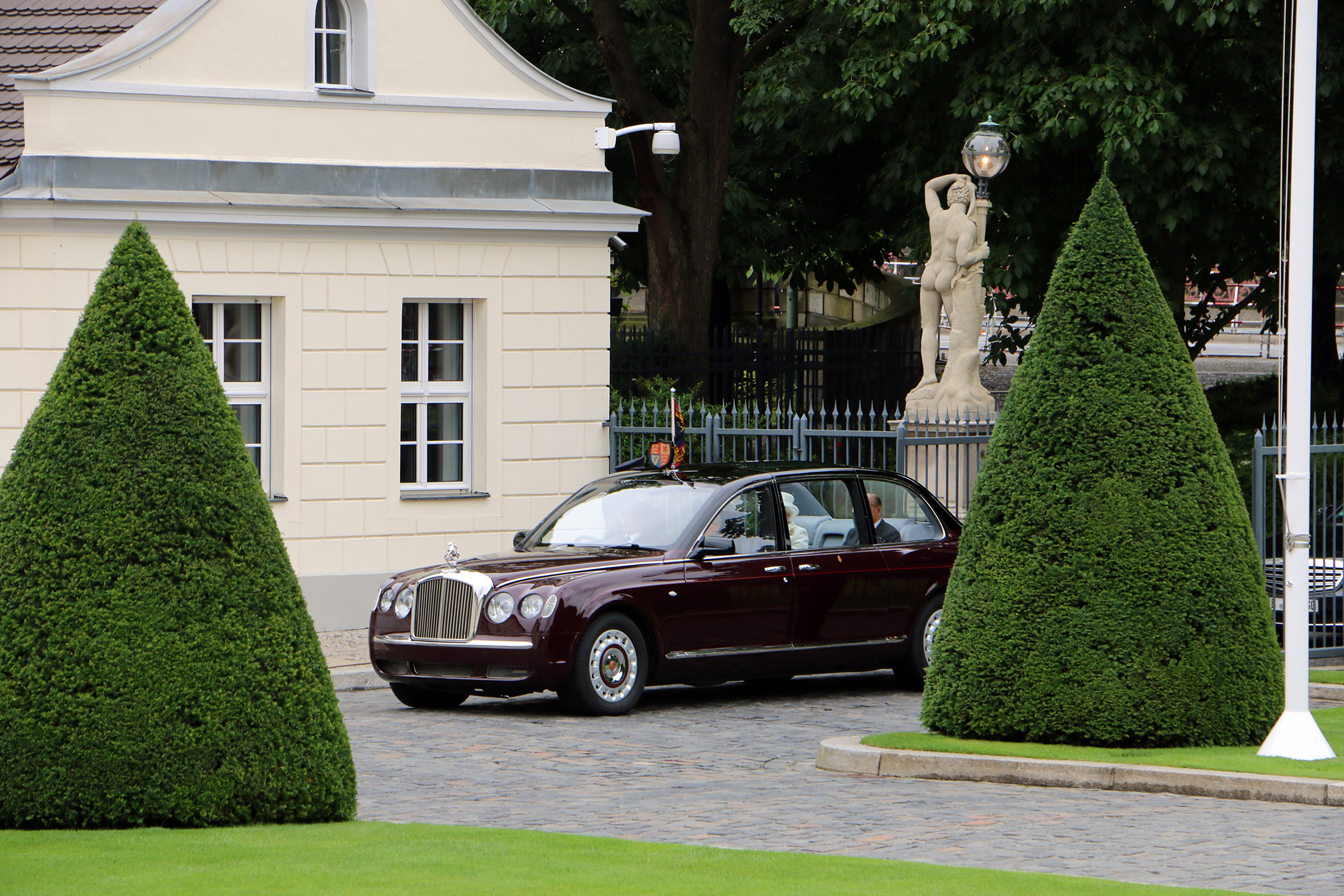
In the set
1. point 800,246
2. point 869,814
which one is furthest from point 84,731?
point 800,246

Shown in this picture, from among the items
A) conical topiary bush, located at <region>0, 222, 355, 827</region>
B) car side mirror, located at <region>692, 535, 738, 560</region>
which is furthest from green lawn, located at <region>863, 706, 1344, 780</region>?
conical topiary bush, located at <region>0, 222, 355, 827</region>

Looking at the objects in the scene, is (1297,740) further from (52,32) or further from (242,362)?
(52,32)

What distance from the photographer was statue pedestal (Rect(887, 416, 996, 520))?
706 inches

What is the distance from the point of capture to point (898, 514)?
1498 centimetres

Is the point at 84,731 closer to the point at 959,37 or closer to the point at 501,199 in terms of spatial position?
the point at 501,199

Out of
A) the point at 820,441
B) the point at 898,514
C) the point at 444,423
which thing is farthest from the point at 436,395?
the point at 898,514

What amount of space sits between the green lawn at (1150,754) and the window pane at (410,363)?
908 centimetres

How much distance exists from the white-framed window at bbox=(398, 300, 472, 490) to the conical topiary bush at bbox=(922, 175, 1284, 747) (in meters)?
9.24

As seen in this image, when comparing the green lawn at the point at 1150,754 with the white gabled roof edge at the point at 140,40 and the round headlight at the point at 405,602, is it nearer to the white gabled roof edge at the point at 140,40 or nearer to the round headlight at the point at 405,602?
the round headlight at the point at 405,602

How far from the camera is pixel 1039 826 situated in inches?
359

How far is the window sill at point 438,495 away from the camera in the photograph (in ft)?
63.6

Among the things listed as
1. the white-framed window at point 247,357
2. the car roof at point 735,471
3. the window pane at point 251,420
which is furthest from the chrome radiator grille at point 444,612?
the window pane at point 251,420

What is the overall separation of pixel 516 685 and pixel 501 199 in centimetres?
770

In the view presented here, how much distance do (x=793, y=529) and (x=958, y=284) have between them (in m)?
5.63
